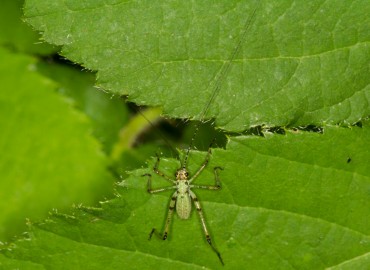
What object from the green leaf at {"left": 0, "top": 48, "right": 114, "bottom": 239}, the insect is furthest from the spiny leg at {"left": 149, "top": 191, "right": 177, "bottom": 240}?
the green leaf at {"left": 0, "top": 48, "right": 114, "bottom": 239}

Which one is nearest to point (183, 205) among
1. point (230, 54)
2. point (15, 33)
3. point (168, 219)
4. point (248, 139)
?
point (168, 219)

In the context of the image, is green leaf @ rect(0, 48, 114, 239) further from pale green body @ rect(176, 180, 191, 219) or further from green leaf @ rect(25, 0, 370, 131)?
green leaf @ rect(25, 0, 370, 131)

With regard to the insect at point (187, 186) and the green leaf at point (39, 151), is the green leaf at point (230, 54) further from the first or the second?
the green leaf at point (39, 151)

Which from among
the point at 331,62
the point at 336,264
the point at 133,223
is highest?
the point at 331,62

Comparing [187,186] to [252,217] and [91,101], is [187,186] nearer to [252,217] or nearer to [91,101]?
[252,217]

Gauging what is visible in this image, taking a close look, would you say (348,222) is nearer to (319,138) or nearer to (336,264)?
(336,264)

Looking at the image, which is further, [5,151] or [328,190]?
[5,151]

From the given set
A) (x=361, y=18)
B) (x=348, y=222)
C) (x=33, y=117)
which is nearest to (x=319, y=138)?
(x=348, y=222)
